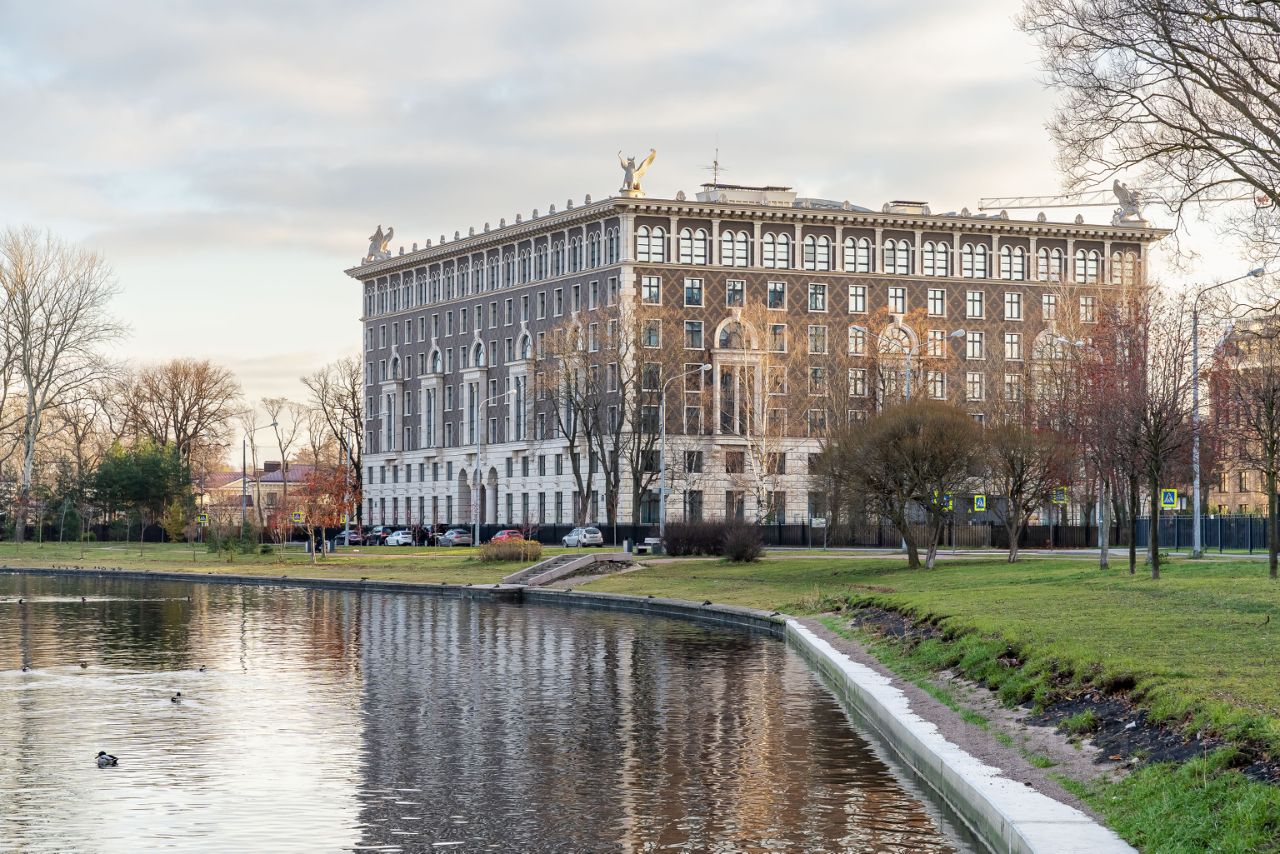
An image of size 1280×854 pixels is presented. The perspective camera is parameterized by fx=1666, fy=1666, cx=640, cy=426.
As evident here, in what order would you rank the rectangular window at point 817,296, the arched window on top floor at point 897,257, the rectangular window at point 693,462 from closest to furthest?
1. the rectangular window at point 693,462
2. the rectangular window at point 817,296
3. the arched window on top floor at point 897,257

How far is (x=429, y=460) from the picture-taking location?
137 m

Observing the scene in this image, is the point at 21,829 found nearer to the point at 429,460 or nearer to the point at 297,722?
the point at 297,722

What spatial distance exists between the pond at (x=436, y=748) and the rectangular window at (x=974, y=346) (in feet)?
263

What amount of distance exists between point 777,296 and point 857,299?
606cm

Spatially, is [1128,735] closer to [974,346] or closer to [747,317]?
[747,317]

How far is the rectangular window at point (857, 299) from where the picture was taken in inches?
4587

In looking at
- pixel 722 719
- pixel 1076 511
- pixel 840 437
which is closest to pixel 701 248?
pixel 1076 511

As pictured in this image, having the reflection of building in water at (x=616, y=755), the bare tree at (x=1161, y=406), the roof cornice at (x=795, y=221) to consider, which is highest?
the roof cornice at (x=795, y=221)

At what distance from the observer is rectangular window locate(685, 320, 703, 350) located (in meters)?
112

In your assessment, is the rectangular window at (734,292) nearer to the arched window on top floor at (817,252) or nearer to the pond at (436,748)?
the arched window on top floor at (817,252)

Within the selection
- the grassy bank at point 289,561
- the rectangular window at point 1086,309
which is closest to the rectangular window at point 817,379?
the rectangular window at point 1086,309

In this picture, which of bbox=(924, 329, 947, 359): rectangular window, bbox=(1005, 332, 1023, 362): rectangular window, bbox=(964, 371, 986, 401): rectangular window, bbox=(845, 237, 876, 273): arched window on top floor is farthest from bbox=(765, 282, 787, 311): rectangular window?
bbox=(1005, 332, 1023, 362): rectangular window

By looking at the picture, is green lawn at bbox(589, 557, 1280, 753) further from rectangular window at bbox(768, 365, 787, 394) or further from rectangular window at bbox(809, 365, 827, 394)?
rectangular window at bbox(809, 365, 827, 394)

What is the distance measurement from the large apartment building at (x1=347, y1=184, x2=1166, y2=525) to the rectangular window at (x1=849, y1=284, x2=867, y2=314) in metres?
0.16
